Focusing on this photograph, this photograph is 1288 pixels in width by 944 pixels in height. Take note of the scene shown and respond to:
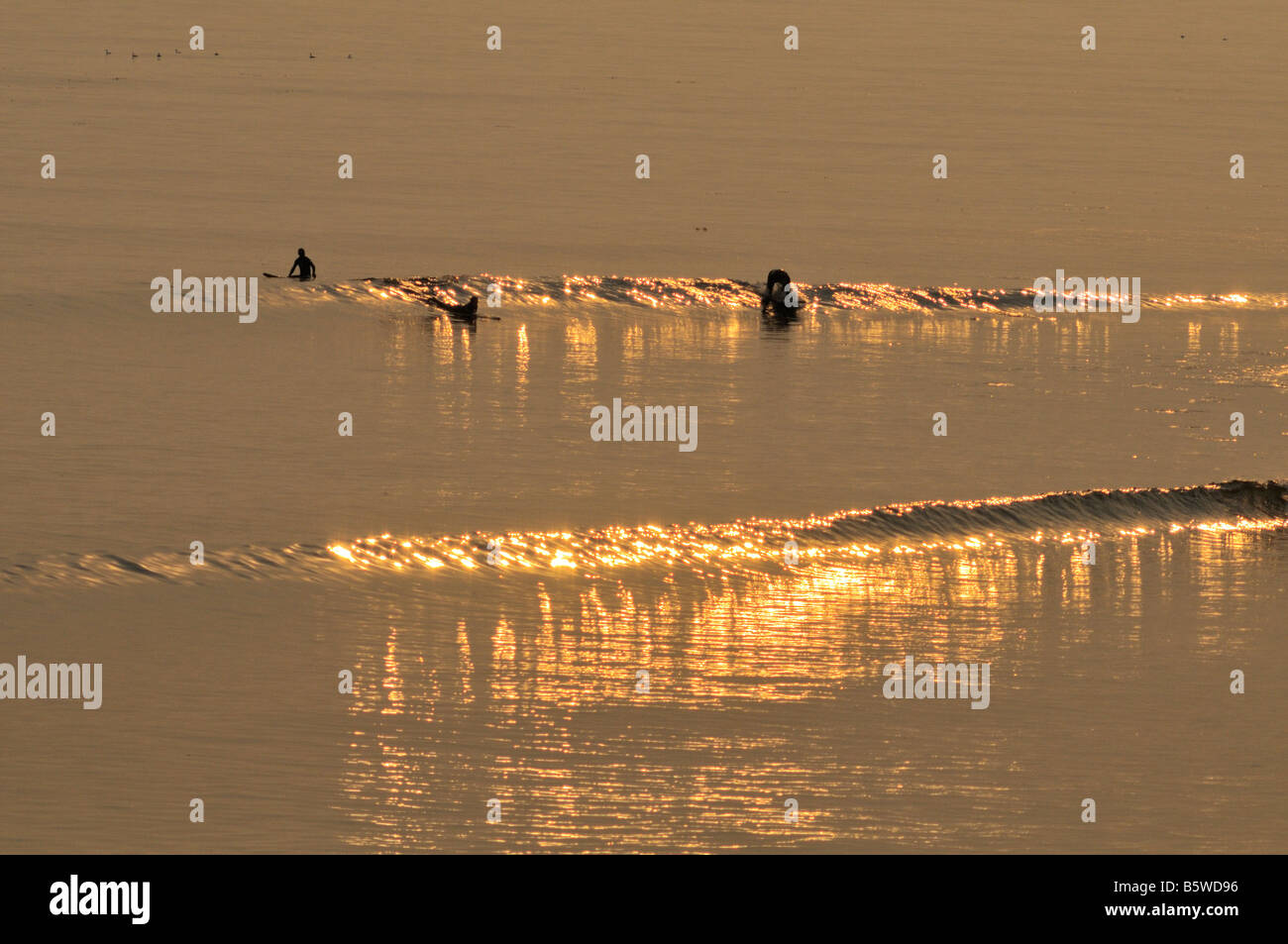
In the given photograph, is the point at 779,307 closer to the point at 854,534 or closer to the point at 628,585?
the point at 854,534

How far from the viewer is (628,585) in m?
30.3

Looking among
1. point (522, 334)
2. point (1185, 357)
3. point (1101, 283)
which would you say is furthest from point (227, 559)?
point (1101, 283)

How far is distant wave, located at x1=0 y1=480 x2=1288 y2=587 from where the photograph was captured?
30.0m

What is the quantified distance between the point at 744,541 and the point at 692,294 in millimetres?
22957

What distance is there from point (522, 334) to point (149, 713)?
26460mm

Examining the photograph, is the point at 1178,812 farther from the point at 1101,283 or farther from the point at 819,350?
the point at 1101,283

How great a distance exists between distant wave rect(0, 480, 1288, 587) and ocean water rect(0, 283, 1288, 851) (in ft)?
0.32

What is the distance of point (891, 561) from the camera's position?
105 feet

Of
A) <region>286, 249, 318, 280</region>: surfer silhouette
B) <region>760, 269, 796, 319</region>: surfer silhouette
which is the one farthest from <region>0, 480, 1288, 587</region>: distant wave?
<region>286, 249, 318, 280</region>: surfer silhouette

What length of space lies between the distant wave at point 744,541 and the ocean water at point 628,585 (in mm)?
98

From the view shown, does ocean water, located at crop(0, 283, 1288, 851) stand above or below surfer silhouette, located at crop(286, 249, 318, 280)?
below

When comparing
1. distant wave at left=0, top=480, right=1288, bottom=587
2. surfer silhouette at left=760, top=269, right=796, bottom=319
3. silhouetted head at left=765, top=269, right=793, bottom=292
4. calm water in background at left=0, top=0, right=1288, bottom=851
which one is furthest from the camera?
silhouetted head at left=765, top=269, right=793, bottom=292

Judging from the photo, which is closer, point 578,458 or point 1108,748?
point 1108,748

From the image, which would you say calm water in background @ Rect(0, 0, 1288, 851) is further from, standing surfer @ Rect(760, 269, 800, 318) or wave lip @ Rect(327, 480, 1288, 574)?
standing surfer @ Rect(760, 269, 800, 318)
